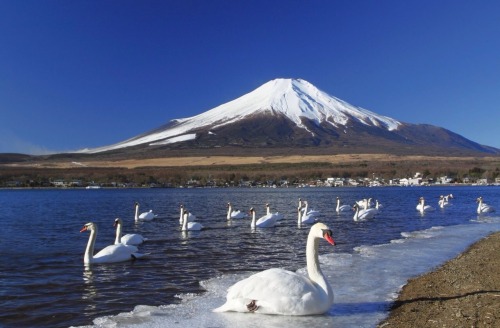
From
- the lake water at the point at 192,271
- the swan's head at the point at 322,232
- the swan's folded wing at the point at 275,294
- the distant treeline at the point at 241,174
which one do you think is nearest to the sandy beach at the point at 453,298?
the lake water at the point at 192,271

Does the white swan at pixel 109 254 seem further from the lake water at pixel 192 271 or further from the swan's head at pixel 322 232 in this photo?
the swan's head at pixel 322 232

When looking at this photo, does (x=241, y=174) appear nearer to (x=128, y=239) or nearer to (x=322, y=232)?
(x=128, y=239)

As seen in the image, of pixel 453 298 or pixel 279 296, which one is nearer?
pixel 279 296

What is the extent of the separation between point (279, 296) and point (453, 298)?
340 cm

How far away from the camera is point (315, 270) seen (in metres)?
9.49

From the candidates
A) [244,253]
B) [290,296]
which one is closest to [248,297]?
[290,296]

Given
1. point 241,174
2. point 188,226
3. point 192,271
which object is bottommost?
point 192,271

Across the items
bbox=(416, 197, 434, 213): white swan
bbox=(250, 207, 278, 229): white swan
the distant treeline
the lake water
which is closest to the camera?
the lake water

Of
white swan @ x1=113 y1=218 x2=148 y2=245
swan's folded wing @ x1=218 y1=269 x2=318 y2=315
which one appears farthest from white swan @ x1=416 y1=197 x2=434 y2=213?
swan's folded wing @ x1=218 y1=269 x2=318 y2=315

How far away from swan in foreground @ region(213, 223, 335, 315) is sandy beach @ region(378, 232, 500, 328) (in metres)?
1.13

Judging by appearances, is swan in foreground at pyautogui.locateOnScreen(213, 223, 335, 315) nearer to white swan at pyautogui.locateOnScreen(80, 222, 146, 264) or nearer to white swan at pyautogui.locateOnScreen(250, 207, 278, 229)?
white swan at pyautogui.locateOnScreen(80, 222, 146, 264)

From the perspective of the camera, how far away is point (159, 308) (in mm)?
9953

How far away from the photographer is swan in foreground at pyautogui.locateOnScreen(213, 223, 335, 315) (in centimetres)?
882

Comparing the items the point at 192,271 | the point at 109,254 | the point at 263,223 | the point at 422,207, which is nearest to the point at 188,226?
the point at 263,223
